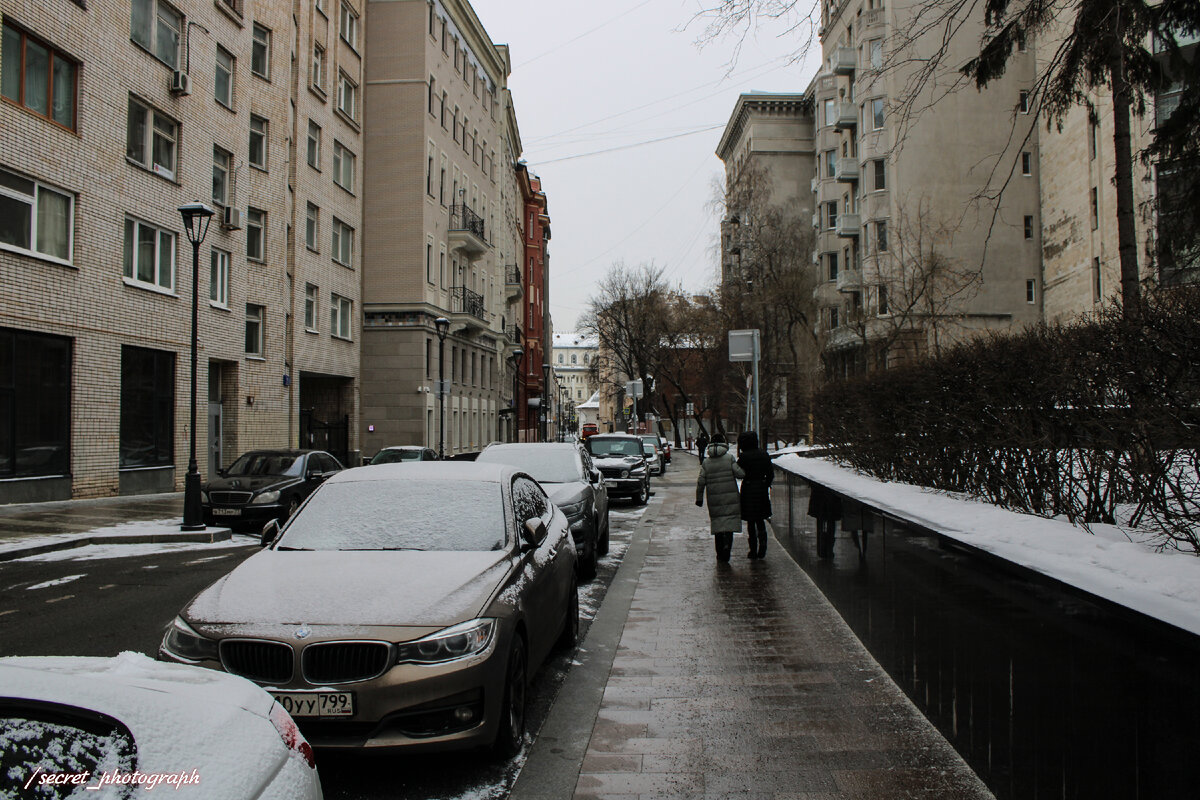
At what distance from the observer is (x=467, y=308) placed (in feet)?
154

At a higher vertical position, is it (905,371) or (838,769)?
(905,371)

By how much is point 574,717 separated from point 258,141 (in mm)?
27693

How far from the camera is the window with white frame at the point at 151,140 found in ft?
71.7

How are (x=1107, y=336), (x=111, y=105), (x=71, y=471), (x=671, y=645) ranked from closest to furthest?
1. (x=1107, y=336)
2. (x=671, y=645)
3. (x=71, y=471)
4. (x=111, y=105)

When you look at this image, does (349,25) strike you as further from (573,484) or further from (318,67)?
(573,484)

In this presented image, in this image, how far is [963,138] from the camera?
1747 inches

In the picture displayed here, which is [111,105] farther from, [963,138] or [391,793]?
[963,138]

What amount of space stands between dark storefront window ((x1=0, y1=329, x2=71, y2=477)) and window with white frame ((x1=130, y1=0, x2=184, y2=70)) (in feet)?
26.6

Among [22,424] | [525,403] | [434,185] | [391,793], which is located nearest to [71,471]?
[22,424]

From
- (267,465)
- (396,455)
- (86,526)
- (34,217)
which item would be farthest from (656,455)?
(86,526)

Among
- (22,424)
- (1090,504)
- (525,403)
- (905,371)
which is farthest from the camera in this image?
(525,403)

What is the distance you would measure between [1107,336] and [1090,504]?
1.10 m

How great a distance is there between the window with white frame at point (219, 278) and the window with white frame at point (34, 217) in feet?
19.9

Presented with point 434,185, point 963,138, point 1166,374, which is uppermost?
point 963,138
